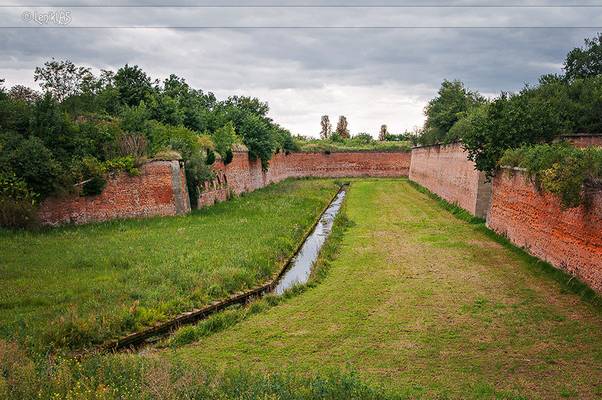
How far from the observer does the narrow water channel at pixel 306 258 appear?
13.0 meters

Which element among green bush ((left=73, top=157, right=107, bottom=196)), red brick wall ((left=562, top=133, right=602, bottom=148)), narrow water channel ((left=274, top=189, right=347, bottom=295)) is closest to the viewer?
narrow water channel ((left=274, top=189, right=347, bottom=295))

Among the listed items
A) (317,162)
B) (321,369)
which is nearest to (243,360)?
(321,369)

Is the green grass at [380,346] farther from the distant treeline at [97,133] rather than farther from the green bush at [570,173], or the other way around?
the distant treeline at [97,133]

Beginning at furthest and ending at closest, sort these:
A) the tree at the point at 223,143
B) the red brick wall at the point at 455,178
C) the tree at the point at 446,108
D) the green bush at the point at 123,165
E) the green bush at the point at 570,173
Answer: the tree at the point at 446,108, the tree at the point at 223,143, the red brick wall at the point at 455,178, the green bush at the point at 123,165, the green bush at the point at 570,173

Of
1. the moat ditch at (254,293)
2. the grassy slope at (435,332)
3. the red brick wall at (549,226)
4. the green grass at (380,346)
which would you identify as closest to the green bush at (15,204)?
the moat ditch at (254,293)

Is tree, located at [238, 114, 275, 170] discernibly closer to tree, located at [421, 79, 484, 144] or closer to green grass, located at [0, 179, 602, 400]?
tree, located at [421, 79, 484, 144]

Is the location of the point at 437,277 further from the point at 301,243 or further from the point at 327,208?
the point at 327,208

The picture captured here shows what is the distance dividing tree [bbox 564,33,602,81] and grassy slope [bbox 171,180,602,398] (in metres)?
18.8

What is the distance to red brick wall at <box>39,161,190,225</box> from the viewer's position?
18094mm

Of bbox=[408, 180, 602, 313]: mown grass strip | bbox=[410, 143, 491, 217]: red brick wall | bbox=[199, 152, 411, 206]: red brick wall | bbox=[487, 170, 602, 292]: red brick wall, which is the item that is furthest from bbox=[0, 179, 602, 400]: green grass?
bbox=[199, 152, 411, 206]: red brick wall

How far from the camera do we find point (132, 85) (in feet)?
106

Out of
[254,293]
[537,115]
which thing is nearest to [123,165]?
[254,293]

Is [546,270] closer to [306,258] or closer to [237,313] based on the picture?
[306,258]

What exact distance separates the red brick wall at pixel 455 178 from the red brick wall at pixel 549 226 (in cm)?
265
